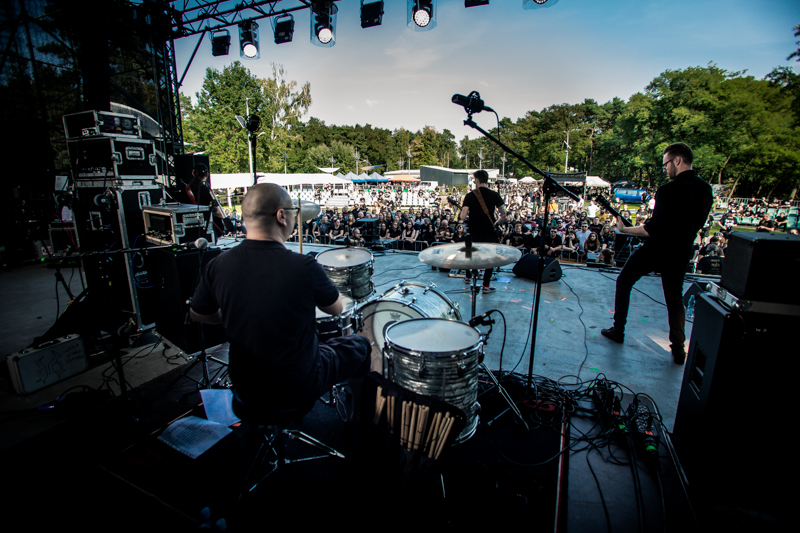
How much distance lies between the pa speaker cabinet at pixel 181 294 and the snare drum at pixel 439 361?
223 centimetres

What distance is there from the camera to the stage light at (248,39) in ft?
26.7

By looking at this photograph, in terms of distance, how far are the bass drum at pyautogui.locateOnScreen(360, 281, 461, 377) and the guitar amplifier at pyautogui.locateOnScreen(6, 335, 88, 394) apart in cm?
296

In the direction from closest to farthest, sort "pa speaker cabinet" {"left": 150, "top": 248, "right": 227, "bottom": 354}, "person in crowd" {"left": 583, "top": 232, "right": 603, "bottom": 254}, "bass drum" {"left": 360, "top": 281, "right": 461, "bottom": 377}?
"bass drum" {"left": 360, "top": 281, "right": 461, "bottom": 377} < "pa speaker cabinet" {"left": 150, "top": 248, "right": 227, "bottom": 354} < "person in crowd" {"left": 583, "top": 232, "right": 603, "bottom": 254}

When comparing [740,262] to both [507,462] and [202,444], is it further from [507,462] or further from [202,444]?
[202,444]

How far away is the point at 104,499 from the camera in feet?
6.71

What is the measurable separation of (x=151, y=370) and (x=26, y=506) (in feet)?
5.39

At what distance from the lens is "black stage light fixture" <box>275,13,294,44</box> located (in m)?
7.96

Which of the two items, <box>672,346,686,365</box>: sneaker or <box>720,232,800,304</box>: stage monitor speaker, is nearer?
<box>720,232,800,304</box>: stage monitor speaker

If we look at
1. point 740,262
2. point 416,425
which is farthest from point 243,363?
point 740,262

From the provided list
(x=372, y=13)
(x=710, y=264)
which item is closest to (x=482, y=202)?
(x=372, y=13)

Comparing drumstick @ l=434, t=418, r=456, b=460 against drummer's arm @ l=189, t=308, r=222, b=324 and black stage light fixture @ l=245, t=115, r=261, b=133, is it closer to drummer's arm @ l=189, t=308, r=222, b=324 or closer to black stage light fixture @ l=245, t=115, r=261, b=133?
drummer's arm @ l=189, t=308, r=222, b=324

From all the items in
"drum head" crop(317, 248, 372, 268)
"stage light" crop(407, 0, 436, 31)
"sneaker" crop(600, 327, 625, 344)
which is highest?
"stage light" crop(407, 0, 436, 31)

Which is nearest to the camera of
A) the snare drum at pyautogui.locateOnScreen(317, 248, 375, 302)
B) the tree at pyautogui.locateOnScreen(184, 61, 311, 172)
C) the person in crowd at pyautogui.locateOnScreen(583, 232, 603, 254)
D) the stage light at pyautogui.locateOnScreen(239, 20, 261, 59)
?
the snare drum at pyautogui.locateOnScreen(317, 248, 375, 302)

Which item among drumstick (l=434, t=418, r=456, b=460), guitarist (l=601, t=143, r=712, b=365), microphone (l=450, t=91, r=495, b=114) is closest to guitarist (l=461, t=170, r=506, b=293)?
guitarist (l=601, t=143, r=712, b=365)
